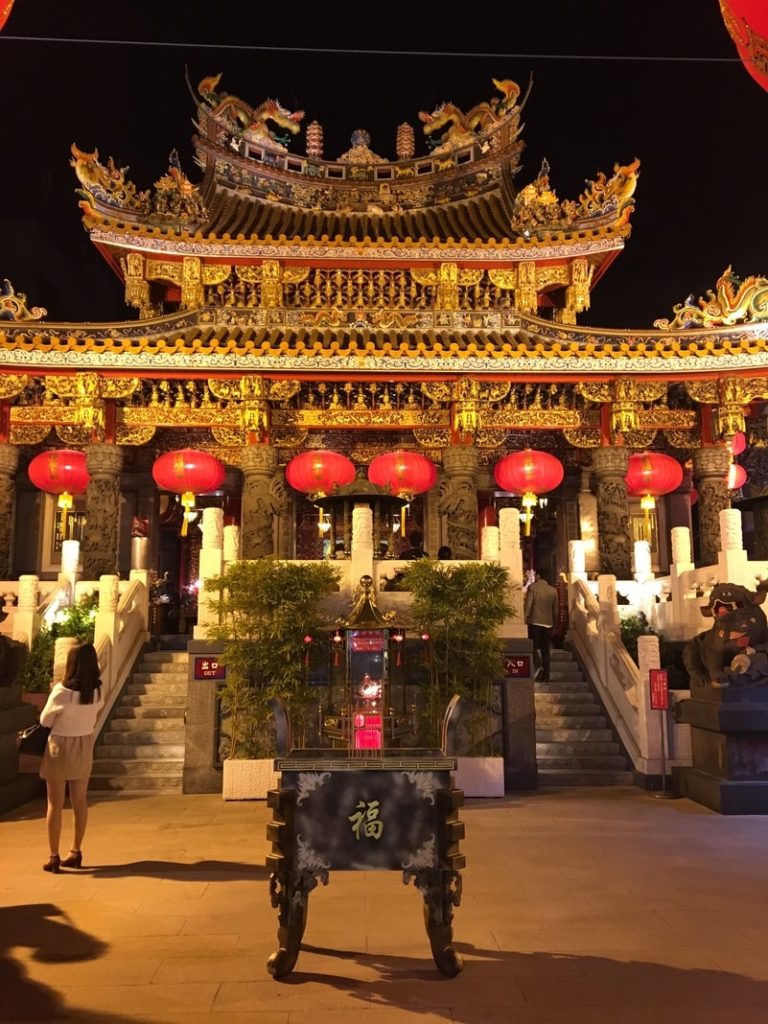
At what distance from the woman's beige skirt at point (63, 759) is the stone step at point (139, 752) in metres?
3.58

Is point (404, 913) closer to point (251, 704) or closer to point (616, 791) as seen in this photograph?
point (251, 704)

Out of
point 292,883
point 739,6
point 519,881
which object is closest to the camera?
point 292,883

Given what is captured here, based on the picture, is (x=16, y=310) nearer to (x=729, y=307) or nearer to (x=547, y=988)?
(x=729, y=307)

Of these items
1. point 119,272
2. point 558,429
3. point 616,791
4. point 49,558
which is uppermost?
point 119,272

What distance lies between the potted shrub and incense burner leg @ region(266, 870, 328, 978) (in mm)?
4477

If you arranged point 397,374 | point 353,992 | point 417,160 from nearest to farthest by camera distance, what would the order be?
1. point 353,992
2. point 397,374
3. point 417,160

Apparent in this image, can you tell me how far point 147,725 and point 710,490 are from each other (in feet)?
32.9

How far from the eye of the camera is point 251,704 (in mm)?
8031

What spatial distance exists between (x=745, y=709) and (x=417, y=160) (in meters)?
14.2

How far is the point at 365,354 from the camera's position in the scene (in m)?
13.0

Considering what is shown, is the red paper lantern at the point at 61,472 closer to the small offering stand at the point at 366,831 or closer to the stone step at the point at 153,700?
the stone step at the point at 153,700

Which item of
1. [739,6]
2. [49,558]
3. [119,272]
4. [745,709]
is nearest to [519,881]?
[745,709]

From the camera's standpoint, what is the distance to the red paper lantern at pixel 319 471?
12070 mm

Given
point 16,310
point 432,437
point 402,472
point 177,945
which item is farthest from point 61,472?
point 177,945
